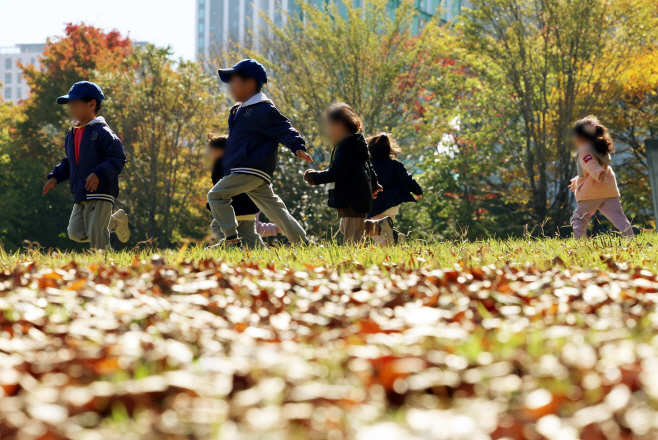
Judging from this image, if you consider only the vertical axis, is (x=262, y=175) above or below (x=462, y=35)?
below

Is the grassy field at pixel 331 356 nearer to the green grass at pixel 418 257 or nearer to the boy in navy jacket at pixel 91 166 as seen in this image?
the green grass at pixel 418 257

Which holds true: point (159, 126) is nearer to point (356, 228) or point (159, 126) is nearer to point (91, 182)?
point (91, 182)

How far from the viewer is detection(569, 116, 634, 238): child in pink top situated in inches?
322

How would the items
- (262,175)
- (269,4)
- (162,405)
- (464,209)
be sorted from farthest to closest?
(269,4)
(464,209)
(262,175)
(162,405)

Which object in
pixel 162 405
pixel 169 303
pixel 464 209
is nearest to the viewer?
pixel 162 405

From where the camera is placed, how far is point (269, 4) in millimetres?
104812

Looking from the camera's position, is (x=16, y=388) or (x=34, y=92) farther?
(x=34, y=92)

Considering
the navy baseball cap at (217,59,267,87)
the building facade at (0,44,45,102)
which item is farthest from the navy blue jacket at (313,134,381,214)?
the building facade at (0,44,45,102)

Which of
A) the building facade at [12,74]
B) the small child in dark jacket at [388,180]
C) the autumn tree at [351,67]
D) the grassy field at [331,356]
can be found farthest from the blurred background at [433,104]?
the building facade at [12,74]

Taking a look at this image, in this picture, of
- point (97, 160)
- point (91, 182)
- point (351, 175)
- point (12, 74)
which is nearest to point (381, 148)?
point (351, 175)

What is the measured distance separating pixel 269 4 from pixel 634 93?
91.6m

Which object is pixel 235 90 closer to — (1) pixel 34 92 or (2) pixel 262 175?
(2) pixel 262 175

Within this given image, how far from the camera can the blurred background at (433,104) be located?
18.0 meters

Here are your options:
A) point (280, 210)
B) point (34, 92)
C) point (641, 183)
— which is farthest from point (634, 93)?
point (34, 92)
